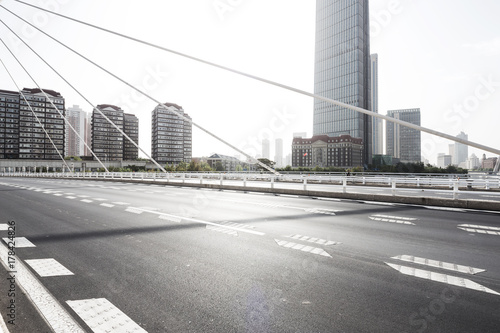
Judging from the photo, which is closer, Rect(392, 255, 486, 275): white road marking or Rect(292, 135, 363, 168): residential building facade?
Rect(392, 255, 486, 275): white road marking

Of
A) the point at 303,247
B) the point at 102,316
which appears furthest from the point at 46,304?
the point at 303,247

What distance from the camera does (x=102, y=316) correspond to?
9.44 ft

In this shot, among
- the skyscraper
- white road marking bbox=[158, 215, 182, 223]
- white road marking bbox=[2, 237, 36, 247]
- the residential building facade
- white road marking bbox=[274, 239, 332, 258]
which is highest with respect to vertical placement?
the skyscraper

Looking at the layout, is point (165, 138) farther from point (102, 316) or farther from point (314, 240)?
point (102, 316)

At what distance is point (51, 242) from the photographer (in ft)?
19.5

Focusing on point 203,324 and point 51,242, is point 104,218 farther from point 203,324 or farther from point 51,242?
point 203,324

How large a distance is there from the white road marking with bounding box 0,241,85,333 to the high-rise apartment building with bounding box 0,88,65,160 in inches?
6954

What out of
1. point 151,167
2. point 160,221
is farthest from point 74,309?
point 151,167

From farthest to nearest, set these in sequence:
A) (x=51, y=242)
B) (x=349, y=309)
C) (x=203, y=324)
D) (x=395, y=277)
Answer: (x=51, y=242) < (x=395, y=277) < (x=349, y=309) < (x=203, y=324)

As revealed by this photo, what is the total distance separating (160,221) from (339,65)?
17945 centimetres

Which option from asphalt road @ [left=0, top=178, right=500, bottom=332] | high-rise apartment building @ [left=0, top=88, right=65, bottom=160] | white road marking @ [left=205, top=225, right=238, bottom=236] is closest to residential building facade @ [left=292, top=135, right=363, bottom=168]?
high-rise apartment building @ [left=0, top=88, right=65, bottom=160]

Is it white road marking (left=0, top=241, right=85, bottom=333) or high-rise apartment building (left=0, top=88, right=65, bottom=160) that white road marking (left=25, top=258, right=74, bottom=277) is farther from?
high-rise apartment building (left=0, top=88, right=65, bottom=160)

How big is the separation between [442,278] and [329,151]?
176997mm

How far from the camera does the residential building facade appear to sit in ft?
543
